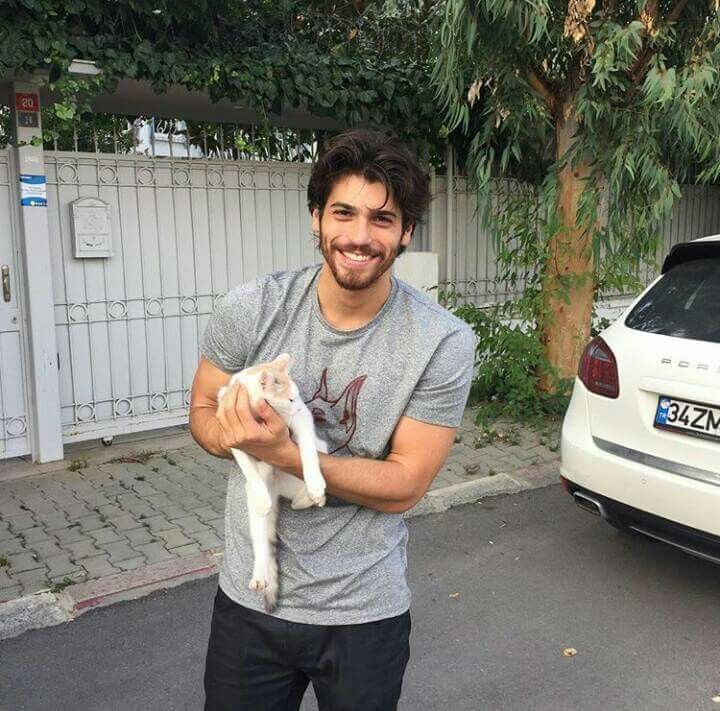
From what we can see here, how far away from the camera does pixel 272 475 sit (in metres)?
1.56

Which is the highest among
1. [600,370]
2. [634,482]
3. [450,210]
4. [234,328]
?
[450,210]

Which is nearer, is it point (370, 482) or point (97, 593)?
point (370, 482)

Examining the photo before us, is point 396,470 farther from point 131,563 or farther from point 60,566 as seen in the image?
point 60,566

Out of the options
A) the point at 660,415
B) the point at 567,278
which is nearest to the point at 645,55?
the point at 567,278

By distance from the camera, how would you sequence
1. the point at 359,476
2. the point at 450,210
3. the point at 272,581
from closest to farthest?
the point at 359,476, the point at 272,581, the point at 450,210

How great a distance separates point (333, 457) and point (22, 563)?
311cm

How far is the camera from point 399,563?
5.55 feet

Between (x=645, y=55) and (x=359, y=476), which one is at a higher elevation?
(x=645, y=55)

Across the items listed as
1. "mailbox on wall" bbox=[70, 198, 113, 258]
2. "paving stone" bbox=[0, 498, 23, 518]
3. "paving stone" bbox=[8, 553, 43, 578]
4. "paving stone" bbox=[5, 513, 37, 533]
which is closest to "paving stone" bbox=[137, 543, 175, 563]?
"paving stone" bbox=[8, 553, 43, 578]

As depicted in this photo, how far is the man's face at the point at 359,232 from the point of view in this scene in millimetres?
1529

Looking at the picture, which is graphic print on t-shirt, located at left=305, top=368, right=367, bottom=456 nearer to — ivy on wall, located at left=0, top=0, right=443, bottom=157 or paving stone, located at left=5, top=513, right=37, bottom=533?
paving stone, located at left=5, top=513, right=37, bottom=533

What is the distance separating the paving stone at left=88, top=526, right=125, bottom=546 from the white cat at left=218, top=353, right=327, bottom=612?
9.59ft

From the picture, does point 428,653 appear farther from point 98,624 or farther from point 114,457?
point 114,457

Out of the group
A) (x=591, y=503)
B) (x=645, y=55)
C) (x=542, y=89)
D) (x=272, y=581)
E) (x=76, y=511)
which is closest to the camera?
(x=272, y=581)
